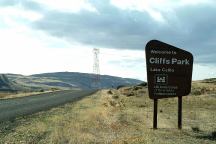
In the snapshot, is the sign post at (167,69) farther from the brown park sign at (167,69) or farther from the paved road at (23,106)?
the paved road at (23,106)

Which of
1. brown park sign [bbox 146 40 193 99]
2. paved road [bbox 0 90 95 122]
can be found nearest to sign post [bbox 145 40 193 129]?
brown park sign [bbox 146 40 193 99]

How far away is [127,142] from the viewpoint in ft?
49.6

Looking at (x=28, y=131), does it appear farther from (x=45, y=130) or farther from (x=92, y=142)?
(x=92, y=142)

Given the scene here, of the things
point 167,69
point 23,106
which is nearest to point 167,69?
point 167,69

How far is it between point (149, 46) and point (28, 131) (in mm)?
7344

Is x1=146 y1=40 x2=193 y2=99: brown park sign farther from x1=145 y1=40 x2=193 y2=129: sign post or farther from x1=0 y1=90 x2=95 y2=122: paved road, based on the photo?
x1=0 y1=90 x2=95 y2=122: paved road

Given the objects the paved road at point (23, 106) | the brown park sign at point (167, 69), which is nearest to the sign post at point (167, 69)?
the brown park sign at point (167, 69)

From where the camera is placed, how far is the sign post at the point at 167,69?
24453 millimetres

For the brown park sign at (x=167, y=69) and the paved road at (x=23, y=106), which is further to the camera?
the paved road at (x=23, y=106)

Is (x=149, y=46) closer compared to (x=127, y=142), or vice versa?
(x=127, y=142)

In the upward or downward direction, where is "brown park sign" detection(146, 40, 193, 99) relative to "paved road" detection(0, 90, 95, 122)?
upward

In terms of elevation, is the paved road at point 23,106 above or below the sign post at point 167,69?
below

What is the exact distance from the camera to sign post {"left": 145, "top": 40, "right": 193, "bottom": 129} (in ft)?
80.2

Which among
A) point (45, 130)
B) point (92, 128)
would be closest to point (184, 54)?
point (92, 128)
